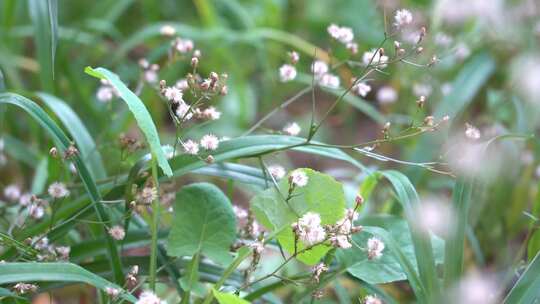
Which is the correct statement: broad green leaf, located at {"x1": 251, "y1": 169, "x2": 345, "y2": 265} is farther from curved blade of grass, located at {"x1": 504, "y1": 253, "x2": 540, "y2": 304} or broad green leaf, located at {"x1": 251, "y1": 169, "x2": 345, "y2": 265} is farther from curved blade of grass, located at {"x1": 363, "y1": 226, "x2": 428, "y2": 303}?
curved blade of grass, located at {"x1": 504, "y1": 253, "x2": 540, "y2": 304}

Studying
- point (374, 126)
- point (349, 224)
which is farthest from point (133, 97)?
point (374, 126)

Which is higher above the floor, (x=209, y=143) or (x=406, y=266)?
(x=209, y=143)

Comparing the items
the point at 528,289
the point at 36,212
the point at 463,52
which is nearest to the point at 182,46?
the point at 36,212

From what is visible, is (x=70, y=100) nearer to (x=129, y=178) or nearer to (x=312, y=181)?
(x=129, y=178)

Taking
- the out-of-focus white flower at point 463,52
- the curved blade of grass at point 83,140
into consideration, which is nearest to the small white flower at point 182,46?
the curved blade of grass at point 83,140

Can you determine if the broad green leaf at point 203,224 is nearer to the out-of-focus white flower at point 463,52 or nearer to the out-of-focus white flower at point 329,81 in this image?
the out-of-focus white flower at point 329,81

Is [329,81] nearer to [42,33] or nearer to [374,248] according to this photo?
[374,248]
